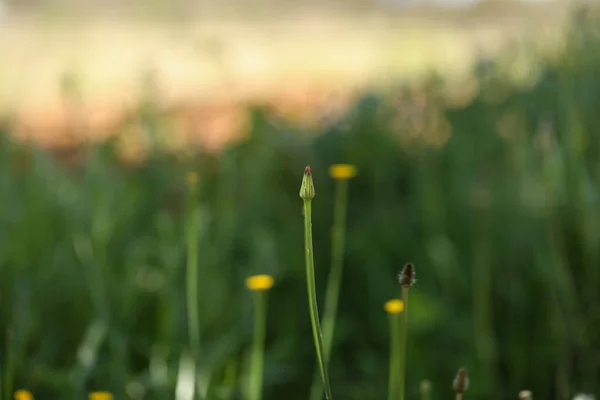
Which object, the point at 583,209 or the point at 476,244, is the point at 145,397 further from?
the point at 583,209

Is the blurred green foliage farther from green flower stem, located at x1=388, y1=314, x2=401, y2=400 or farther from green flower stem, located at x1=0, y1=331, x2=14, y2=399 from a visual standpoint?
green flower stem, located at x1=388, y1=314, x2=401, y2=400

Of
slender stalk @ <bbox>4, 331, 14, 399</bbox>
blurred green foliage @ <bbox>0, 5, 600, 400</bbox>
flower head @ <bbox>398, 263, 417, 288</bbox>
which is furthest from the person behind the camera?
blurred green foliage @ <bbox>0, 5, 600, 400</bbox>

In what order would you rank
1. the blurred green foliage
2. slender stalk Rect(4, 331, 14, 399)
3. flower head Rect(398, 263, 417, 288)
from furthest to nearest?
1. the blurred green foliage
2. slender stalk Rect(4, 331, 14, 399)
3. flower head Rect(398, 263, 417, 288)

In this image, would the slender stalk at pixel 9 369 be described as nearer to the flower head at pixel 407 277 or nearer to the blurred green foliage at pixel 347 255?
the blurred green foliage at pixel 347 255

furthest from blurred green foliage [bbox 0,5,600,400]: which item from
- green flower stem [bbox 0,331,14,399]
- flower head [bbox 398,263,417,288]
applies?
flower head [bbox 398,263,417,288]

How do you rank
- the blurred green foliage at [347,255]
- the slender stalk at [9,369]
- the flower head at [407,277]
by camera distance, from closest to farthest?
the flower head at [407,277] < the slender stalk at [9,369] < the blurred green foliage at [347,255]

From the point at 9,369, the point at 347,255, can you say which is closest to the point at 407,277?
the point at 9,369

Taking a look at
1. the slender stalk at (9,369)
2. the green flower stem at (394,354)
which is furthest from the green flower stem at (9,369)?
the green flower stem at (394,354)

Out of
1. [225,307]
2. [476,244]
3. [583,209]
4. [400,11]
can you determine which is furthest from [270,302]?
[400,11]

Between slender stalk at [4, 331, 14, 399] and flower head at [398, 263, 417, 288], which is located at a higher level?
flower head at [398, 263, 417, 288]

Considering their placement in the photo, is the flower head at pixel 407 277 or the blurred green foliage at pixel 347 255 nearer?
the flower head at pixel 407 277
